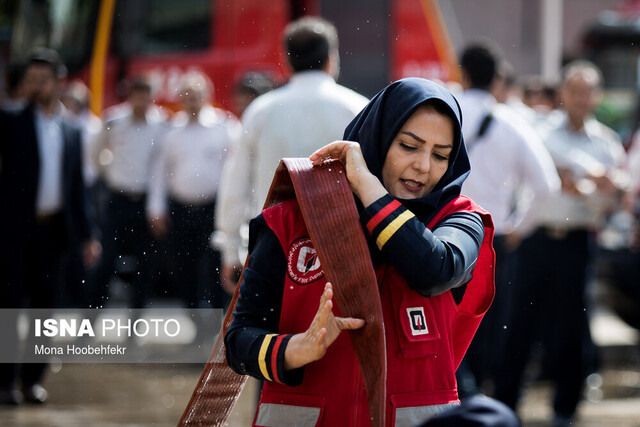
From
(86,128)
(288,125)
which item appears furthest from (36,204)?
(86,128)

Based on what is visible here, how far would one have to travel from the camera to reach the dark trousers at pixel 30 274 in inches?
215

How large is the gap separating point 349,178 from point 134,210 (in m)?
4.63

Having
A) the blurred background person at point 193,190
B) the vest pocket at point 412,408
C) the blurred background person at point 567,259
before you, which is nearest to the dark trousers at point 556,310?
the blurred background person at point 567,259

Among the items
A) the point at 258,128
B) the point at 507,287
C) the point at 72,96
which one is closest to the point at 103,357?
the point at 258,128

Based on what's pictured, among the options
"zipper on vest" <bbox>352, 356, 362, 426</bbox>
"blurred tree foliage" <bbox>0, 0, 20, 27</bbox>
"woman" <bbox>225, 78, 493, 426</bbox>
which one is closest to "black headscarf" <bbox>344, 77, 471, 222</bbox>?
"woman" <bbox>225, 78, 493, 426</bbox>

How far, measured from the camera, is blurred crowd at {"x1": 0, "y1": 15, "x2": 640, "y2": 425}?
13.4 ft

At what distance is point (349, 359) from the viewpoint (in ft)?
6.61

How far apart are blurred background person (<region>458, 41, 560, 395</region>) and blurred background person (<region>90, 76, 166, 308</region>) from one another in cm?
217

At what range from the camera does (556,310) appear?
542cm

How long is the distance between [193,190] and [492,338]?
6.13ft

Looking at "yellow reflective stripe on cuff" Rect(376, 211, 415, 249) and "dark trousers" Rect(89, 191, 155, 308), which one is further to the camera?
"dark trousers" Rect(89, 191, 155, 308)

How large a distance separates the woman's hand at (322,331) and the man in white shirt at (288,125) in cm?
158

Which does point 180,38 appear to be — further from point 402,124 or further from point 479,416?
point 479,416

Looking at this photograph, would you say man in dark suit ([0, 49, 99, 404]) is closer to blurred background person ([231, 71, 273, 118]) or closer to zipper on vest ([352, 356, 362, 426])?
blurred background person ([231, 71, 273, 118])
